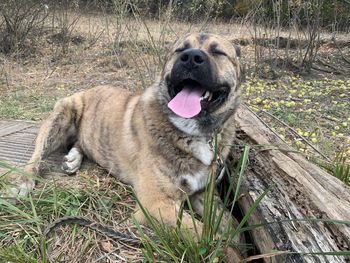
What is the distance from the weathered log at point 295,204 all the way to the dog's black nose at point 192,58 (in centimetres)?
75

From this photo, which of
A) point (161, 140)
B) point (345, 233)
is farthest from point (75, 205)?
point (345, 233)

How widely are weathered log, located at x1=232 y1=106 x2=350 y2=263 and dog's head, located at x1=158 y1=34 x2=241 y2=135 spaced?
0.44m

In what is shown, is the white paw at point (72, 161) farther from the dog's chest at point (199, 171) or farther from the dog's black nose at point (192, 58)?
the dog's black nose at point (192, 58)

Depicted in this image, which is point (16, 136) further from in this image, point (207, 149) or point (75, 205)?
point (207, 149)

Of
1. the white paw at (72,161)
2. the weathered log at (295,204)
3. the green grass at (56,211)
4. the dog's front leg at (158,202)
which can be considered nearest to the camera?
the weathered log at (295,204)

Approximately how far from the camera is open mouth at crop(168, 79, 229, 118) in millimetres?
2900

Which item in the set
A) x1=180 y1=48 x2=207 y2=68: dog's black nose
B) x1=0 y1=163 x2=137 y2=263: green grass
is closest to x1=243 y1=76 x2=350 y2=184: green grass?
x1=180 y1=48 x2=207 y2=68: dog's black nose

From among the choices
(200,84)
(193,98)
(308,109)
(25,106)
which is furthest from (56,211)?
(308,109)

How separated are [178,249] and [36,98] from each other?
5787 millimetres

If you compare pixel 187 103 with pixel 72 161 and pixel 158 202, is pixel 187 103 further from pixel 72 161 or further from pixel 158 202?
pixel 72 161

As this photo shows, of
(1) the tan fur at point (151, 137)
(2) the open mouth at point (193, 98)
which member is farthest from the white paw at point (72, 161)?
(2) the open mouth at point (193, 98)

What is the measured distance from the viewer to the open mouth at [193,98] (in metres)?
2.90

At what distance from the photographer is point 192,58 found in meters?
2.90

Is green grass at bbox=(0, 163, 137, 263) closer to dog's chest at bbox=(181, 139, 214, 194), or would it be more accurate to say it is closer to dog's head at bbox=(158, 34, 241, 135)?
dog's chest at bbox=(181, 139, 214, 194)
